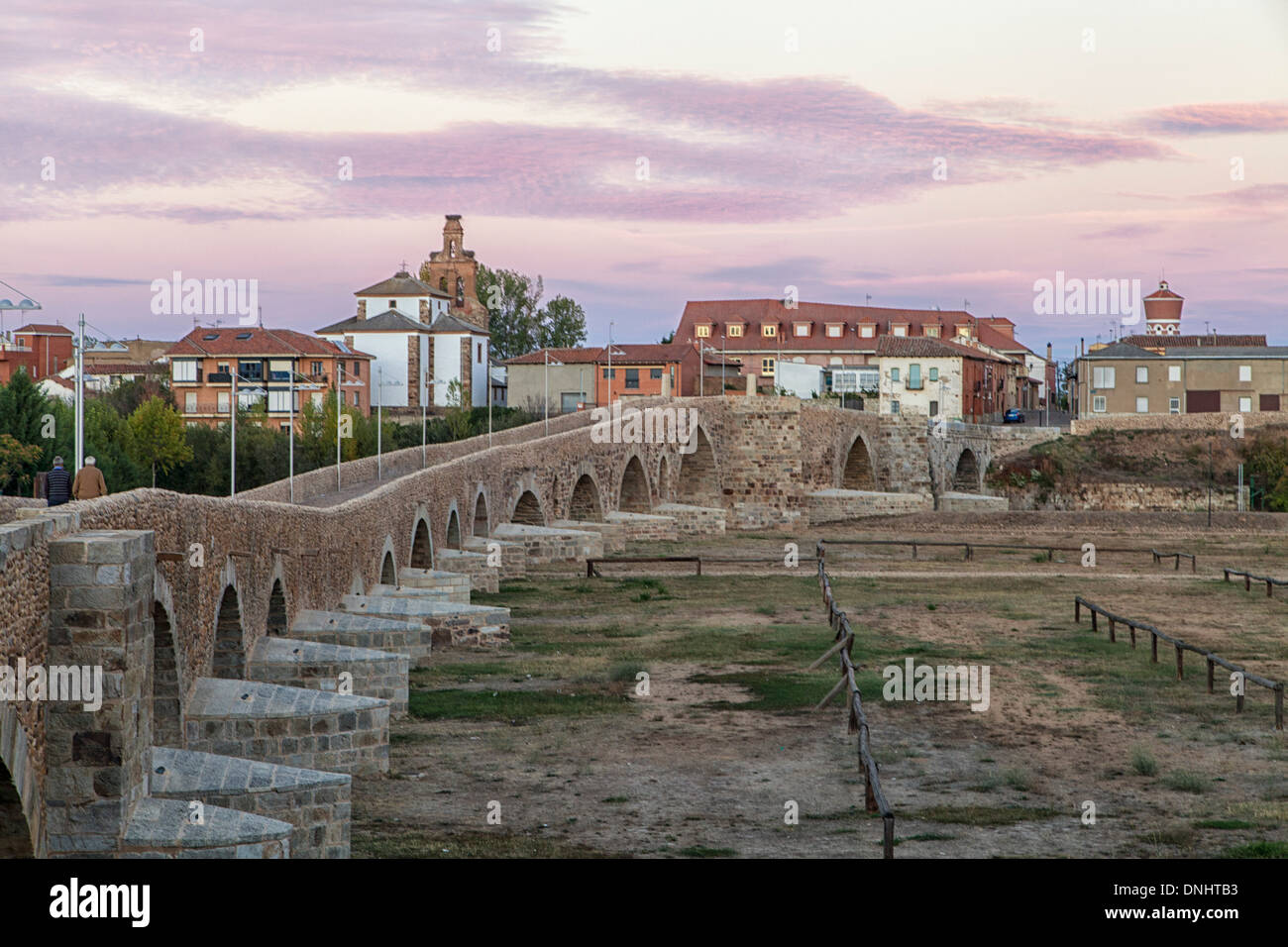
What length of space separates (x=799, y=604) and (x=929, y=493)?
39594mm

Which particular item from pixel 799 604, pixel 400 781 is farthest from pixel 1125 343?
pixel 400 781

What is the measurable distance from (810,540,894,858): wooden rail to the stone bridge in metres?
5.78

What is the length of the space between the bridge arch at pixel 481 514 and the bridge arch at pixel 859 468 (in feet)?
106

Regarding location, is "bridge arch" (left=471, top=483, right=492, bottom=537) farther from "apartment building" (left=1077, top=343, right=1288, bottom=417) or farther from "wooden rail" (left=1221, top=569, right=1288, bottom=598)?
"apartment building" (left=1077, top=343, right=1288, bottom=417)

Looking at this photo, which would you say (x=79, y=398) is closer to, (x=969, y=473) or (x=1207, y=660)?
(x=1207, y=660)

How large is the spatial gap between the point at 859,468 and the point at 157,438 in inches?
1261

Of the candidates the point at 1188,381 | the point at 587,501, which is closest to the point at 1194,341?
the point at 1188,381

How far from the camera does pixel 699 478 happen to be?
6391 centimetres

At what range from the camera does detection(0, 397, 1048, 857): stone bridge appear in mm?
14312

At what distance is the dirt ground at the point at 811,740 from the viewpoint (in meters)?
17.8

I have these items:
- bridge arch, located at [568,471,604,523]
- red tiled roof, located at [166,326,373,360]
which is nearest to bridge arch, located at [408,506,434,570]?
bridge arch, located at [568,471,604,523]

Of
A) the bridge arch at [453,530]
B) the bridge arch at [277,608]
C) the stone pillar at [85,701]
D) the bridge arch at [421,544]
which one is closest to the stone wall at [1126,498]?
the bridge arch at [453,530]

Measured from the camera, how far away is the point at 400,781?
20406 millimetres
